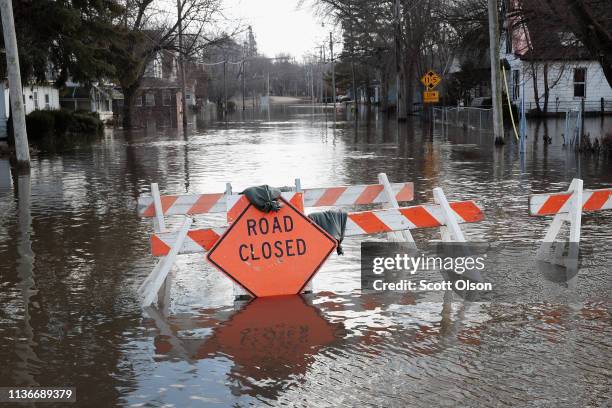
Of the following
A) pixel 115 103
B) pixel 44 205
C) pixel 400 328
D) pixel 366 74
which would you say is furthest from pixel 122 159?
pixel 366 74

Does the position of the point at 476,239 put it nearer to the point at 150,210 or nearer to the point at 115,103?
the point at 150,210

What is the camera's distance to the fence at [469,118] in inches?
1371

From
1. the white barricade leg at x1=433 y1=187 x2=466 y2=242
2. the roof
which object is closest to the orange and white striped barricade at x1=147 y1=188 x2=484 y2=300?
the white barricade leg at x1=433 y1=187 x2=466 y2=242

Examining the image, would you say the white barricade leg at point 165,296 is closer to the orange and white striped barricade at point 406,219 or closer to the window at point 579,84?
the orange and white striped barricade at point 406,219

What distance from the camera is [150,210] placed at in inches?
332

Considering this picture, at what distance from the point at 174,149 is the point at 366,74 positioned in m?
70.4

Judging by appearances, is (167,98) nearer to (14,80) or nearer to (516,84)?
(516,84)

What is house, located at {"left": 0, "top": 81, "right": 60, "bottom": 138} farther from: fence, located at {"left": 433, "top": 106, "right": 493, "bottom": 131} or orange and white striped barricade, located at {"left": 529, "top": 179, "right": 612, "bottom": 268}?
orange and white striped barricade, located at {"left": 529, "top": 179, "right": 612, "bottom": 268}

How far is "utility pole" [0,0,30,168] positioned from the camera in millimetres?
20062

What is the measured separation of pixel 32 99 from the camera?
48406 millimetres

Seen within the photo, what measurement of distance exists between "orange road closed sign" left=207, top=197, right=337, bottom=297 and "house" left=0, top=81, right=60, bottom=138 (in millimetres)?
27380

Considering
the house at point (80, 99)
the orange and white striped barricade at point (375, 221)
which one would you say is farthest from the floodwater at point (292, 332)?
the house at point (80, 99)

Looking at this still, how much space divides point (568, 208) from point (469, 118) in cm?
3057

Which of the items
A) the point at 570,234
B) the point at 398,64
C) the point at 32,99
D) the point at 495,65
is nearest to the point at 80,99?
the point at 32,99
